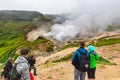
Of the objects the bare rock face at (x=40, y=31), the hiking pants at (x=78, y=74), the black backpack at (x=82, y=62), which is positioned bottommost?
the bare rock face at (x=40, y=31)

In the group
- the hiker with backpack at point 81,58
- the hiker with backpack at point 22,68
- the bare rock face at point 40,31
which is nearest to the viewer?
the hiker with backpack at point 22,68

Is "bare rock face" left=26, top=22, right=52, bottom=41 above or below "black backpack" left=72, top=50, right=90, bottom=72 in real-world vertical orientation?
below

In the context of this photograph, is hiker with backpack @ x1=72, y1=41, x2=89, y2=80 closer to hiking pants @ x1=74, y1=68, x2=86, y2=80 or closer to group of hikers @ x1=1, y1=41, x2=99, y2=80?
group of hikers @ x1=1, y1=41, x2=99, y2=80

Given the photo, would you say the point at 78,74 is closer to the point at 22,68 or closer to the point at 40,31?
the point at 22,68

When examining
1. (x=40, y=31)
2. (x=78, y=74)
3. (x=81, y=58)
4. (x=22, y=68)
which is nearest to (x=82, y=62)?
(x=81, y=58)

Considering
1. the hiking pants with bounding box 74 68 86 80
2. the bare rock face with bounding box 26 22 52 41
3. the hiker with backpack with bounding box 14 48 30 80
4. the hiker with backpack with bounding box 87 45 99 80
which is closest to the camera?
the hiker with backpack with bounding box 14 48 30 80

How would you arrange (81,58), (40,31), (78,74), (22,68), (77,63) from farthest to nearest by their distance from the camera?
(40,31)
(78,74)
(77,63)
(81,58)
(22,68)

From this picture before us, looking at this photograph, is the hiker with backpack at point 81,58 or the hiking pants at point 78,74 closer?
the hiker with backpack at point 81,58

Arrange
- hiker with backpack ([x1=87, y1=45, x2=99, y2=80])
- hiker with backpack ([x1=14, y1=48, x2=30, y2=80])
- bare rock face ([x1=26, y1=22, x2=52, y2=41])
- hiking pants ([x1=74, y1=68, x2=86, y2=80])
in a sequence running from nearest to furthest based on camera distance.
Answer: hiker with backpack ([x1=14, y1=48, x2=30, y2=80])
hiking pants ([x1=74, y1=68, x2=86, y2=80])
hiker with backpack ([x1=87, y1=45, x2=99, y2=80])
bare rock face ([x1=26, y1=22, x2=52, y2=41])

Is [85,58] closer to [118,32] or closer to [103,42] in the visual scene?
[103,42]

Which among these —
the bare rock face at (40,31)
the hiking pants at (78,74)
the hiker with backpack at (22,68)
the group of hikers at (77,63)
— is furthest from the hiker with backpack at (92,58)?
the bare rock face at (40,31)

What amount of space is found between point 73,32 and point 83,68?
130 feet

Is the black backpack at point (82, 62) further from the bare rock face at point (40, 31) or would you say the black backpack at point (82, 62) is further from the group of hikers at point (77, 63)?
the bare rock face at point (40, 31)

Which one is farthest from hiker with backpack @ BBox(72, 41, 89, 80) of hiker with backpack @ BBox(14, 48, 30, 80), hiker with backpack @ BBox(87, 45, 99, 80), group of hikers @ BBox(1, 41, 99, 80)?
hiker with backpack @ BBox(14, 48, 30, 80)
